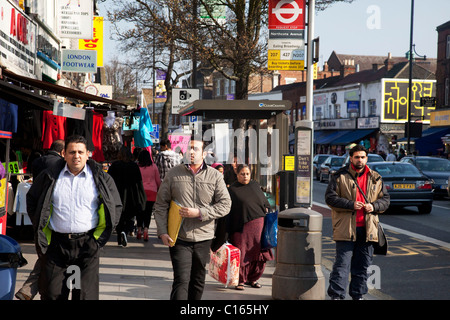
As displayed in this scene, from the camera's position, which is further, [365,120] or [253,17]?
[365,120]

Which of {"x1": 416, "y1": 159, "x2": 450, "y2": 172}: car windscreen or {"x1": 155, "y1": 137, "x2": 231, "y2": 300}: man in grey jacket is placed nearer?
{"x1": 155, "y1": 137, "x2": 231, "y2": 300}: man in grey jacket

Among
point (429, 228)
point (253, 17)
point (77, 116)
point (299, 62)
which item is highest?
point (253, 17)

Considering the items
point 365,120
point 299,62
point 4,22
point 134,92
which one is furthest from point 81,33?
point 134,92

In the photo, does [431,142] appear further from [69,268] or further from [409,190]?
[69,268]

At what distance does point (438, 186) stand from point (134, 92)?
5078 cm

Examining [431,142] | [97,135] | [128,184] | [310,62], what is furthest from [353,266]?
[431,142]

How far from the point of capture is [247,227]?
8688mm

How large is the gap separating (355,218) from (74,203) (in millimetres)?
3260

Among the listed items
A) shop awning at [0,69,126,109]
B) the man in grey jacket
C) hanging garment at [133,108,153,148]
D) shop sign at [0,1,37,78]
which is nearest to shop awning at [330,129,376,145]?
hanging garment at [133,108,153,148]

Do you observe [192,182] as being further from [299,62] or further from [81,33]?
[81,33]

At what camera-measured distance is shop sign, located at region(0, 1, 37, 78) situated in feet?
42.6

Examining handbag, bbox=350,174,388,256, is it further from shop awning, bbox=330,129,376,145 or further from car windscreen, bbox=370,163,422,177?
shop awning, bbox=330,129,376,145

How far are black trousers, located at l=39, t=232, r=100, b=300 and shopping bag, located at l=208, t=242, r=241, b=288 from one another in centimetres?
266

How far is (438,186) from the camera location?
2375 cm
